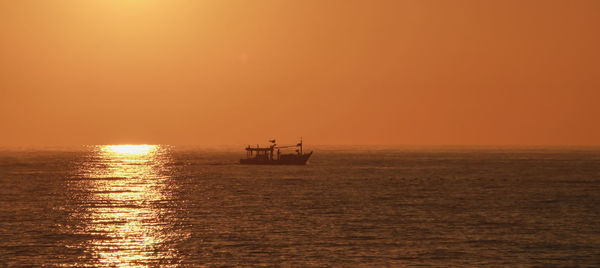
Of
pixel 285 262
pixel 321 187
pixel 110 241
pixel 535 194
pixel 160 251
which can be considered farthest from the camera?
pixel 321 187

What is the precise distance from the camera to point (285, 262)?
4947cm

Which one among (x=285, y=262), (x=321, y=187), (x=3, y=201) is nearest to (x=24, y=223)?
(x=3, y=201)

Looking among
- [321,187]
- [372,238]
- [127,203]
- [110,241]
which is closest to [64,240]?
[110,241]

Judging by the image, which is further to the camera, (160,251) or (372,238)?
(372,238)

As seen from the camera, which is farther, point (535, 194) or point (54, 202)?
point (535, 194)

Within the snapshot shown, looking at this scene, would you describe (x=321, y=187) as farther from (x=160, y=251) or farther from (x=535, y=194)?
(x=160, y=251)

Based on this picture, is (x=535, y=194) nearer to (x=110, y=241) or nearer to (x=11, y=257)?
(x=110, y=241)

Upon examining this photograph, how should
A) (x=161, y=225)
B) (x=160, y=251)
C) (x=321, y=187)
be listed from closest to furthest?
1. (x=160, y=251)
2. (x=161, y=225)
3. (x=321, y=187)

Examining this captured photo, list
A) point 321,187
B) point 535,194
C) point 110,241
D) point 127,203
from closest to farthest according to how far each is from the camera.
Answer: point 110,241 < point 127,203 < point 535,194 < point 321,187

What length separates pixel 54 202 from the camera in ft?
313

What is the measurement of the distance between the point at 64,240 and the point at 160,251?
10.2m

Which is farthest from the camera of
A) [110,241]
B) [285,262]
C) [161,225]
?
[161,225]

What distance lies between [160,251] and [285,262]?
10.0 m

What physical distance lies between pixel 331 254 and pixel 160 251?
12282 mm
